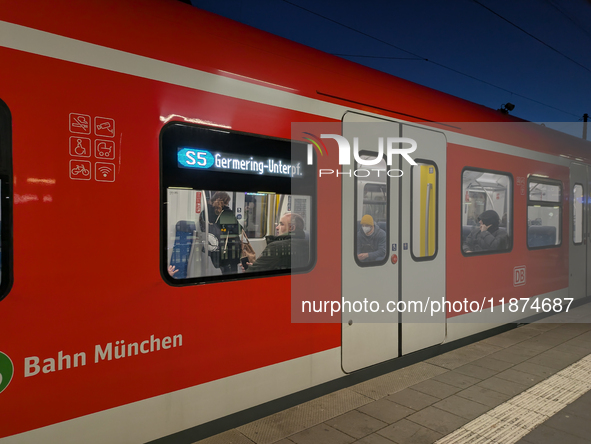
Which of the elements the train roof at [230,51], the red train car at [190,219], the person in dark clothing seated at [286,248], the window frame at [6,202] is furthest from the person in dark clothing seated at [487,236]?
the window frame at [6,202]

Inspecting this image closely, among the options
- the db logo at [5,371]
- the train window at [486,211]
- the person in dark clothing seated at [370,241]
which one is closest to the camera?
the db logo at [5,371]

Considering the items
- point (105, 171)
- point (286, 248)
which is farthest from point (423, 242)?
point (105, 171)

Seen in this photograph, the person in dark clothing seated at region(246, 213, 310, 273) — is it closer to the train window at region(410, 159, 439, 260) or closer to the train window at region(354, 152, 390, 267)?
the train window at region(354, 152, 390, 267)

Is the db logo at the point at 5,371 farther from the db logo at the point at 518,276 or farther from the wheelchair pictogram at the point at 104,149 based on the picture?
the db logo at the point at 518,276

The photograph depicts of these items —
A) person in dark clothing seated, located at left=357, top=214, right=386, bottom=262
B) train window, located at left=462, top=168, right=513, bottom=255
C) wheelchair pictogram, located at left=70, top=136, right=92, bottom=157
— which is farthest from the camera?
train window, located at left=462, top=168, right=513, bottom=255

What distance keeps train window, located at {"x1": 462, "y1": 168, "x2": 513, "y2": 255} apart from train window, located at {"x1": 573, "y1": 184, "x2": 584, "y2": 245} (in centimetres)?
240

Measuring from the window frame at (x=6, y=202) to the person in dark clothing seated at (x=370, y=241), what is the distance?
251 centimetres

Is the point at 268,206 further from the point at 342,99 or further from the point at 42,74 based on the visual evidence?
the point at 42,74

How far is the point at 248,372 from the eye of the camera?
2.95 m

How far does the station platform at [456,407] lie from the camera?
10.2 ft

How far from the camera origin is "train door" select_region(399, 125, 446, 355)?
4082mm

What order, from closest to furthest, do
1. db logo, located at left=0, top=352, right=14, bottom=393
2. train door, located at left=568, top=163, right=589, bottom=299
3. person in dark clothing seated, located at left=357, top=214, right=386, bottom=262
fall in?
db logo, located at left=0, top=352, right=14, bottom=393, person in dark clothing seated, located at left=357, top=214, right=386, bottom=262, train door, located at left=568, top=163, right=589, bottom=299

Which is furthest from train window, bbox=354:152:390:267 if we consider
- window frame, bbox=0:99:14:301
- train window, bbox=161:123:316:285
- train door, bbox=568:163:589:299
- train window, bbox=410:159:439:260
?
train door, bbox=568:163:589:299

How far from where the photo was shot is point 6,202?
6.63ft
